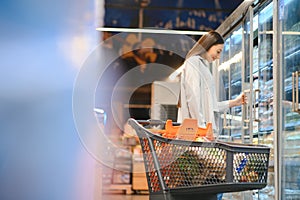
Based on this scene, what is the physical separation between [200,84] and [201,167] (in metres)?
0.93

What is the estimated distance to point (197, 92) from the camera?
229 centimetres

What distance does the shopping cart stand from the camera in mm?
1424

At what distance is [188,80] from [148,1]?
143 inches

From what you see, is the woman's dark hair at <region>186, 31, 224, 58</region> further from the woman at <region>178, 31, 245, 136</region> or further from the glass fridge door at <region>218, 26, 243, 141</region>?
the glass fridge door at <region>218, 26, 243, 141</region>

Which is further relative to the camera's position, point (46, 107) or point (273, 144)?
point (273, 144)

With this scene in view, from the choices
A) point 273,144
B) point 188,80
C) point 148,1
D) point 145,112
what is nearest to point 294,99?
point 273,144

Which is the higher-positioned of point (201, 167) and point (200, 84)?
point (200, 84)

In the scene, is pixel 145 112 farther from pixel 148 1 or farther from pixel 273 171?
pixel 273 171

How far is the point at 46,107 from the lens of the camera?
5.93 feet

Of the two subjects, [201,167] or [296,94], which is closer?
[201,167]

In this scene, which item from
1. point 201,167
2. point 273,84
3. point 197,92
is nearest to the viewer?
point 201,167

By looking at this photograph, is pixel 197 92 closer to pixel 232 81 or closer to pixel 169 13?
pixel 232 81

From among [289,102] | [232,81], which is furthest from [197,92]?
[232,81]

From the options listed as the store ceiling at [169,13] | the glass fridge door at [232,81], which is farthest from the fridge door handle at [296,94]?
the store ceiling at [169,13]
